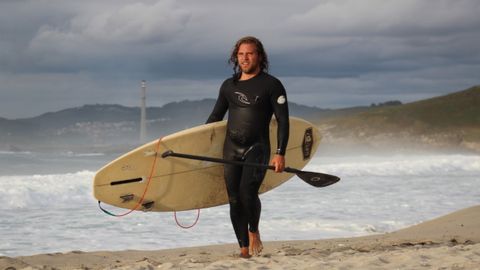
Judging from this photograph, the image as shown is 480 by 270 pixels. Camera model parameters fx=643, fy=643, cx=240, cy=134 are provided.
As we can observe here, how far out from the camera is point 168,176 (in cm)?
585

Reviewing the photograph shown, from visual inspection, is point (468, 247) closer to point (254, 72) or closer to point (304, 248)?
point (304, 248)

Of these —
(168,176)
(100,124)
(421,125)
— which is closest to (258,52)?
(168,176)

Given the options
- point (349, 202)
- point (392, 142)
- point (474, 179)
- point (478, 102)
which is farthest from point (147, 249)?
point (478, 102)

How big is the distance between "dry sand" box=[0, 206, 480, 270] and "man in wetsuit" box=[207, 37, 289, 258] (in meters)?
0.43

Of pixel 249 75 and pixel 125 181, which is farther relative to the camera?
pixel 125 181

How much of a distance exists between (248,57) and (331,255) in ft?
5.85

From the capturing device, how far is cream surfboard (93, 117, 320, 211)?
5.66 meters

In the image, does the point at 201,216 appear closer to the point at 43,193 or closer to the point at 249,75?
the point at 43,193

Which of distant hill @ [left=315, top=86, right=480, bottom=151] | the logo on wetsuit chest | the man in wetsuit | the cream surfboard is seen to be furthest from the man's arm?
distant hill @ [left=315, top=86, right=480, bottom=151]

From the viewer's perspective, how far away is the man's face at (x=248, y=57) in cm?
508

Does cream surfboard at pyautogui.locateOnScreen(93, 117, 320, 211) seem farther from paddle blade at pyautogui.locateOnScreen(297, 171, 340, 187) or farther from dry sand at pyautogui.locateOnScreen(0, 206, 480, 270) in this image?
paddle blade at pyautogui.locateOnScreen(297, 171, 340, 187)

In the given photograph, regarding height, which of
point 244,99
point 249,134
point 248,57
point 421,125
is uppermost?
point 421,125

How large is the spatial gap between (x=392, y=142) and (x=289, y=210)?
53212 millimetres

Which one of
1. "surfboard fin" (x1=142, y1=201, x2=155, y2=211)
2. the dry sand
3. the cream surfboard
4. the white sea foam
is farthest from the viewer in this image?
the white sea foam
